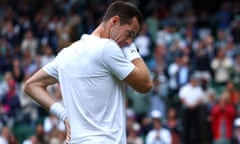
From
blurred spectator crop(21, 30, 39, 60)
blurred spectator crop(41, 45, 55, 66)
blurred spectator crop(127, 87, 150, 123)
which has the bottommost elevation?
blurred spectator crop(127, 87, 150, 123)

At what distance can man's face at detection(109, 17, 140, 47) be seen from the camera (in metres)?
5.19

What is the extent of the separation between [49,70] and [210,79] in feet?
45.4

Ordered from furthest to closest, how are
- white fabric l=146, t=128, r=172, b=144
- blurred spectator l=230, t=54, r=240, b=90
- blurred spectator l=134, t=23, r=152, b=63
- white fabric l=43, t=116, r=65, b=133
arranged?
1. blurred spectator l=134, t=23, r=152, b=63
2. blurred spectator l=230, t=54, r=240, b=90
3. white fabric l=43, t=116, r=65, b=133
4. white fabric l=146, t=128, r=172, b=144

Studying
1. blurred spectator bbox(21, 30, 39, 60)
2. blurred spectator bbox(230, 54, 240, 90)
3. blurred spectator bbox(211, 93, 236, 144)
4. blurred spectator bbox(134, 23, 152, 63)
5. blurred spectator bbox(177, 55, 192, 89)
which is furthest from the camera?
blurred spectator bbox(21, 30, 39, 60)

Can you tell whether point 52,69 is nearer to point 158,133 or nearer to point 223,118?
point 158,133

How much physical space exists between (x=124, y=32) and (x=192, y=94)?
41.4 ft

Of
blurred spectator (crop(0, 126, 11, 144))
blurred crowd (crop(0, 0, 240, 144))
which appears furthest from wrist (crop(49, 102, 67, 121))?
blurred spectator (crop(0, 126, 11, 144))

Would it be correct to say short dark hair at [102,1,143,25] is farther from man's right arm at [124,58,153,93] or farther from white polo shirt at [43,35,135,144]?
man's right arm at [124,58,153,93]

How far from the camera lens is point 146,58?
20609 mm

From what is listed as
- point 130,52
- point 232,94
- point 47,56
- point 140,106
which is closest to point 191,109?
point 232,94

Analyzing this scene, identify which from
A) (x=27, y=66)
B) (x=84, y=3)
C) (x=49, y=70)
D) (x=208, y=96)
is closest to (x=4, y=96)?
(x=27, y=66)

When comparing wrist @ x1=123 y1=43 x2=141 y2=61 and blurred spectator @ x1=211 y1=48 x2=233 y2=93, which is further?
blurred spectator @ x1=211 y1=48 x2=233 y2=93

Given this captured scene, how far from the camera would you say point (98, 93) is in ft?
16.9

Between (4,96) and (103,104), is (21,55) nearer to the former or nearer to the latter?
(4,96)
